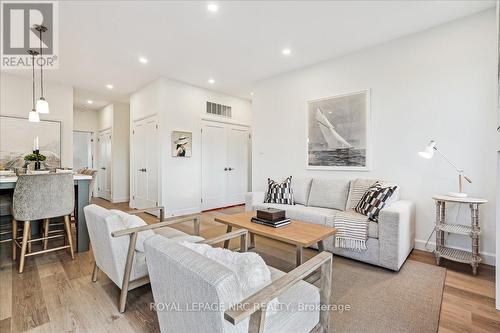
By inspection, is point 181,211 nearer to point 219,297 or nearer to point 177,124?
point 177,124

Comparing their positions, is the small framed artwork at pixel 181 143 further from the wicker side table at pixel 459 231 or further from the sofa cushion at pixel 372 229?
the wicker side table at pixel 459 231

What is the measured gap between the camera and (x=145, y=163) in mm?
5254

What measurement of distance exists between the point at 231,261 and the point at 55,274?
234 centimetres

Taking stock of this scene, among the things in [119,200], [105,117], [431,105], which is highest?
[105,117]

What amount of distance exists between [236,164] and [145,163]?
2.17 m

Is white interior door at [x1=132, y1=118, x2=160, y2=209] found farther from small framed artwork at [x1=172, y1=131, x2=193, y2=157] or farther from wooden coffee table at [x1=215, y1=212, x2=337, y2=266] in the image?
wooden coffee table at [x1=215, y1=212, x2=337, y2=266]

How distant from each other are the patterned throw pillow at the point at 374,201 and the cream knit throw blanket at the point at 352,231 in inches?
3.2

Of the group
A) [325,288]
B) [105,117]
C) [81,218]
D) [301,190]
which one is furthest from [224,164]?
[325,288]

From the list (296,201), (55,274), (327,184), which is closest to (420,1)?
(327,184)

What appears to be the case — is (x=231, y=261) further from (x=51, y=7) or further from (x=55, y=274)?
(x=51, y=7)

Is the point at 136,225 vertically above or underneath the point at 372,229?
above

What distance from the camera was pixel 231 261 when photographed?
1.10 m

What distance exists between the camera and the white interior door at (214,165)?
17.7 feet

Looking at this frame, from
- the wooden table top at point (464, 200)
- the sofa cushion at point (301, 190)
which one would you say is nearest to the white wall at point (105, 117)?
the sofa cushion at point (301, 190)
